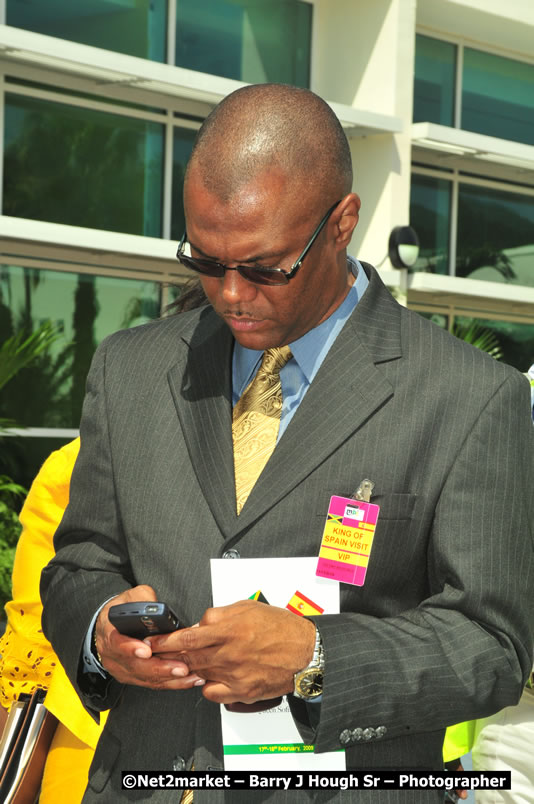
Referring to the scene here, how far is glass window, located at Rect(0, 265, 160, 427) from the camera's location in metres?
10.0

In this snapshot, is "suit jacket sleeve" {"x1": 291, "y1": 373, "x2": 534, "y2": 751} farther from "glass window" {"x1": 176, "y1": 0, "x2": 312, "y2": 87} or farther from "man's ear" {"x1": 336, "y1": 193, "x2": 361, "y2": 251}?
"glass window" {"x1": 176, "y1": 0, "x2": 312, "y2": 87}

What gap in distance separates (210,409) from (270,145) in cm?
54

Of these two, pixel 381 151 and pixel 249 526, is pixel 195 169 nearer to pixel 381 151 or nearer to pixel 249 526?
pixel 249 526

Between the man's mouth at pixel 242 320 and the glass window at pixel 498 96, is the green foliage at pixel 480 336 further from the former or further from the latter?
the man's mouth at pixel 242 320

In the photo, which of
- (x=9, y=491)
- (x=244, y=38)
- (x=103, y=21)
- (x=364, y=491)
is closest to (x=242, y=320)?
(x=364, y=491)

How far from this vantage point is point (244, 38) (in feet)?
37.9

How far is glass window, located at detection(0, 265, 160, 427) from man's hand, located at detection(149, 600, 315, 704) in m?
8.40

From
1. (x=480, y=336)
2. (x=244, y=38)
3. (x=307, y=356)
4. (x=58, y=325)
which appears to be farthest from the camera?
(x=480, y=336)

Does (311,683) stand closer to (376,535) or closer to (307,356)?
(376,535)

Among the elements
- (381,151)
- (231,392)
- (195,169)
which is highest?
(381,151)

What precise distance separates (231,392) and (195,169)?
47 centimetres

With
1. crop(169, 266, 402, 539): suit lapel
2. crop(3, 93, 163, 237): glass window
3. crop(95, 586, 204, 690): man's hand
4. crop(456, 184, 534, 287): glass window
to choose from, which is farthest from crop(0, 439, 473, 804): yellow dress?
crop(456, 184, 534, 287): glass window

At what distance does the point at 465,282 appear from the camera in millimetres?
12766

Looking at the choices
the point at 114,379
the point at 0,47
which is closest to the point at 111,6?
the point at 0,47
